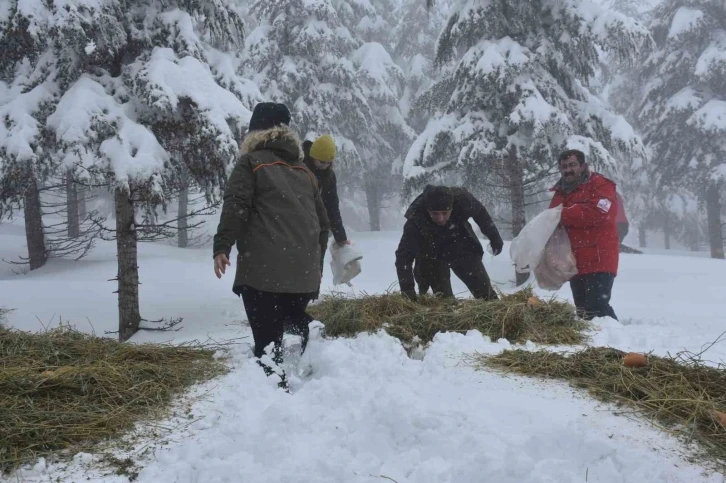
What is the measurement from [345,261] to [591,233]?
7.58 ft

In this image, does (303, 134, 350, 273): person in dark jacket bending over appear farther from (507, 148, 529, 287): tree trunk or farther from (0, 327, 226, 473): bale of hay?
(507, 148, 529, 287): tree trunk

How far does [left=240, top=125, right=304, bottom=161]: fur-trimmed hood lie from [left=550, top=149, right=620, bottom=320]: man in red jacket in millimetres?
2785

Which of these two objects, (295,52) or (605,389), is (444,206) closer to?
(605,389)

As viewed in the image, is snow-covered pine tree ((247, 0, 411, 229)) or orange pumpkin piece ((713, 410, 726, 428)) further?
snow-covered pine tree ((247, 0, 411, 229))

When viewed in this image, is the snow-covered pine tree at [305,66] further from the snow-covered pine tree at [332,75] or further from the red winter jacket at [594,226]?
the red winter jacket at [594,226]

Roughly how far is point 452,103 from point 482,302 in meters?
7.29

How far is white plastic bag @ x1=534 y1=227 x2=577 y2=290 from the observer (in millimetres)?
4703

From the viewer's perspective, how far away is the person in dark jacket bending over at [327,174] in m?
5.05

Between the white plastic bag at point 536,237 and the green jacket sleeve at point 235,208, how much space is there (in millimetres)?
2716

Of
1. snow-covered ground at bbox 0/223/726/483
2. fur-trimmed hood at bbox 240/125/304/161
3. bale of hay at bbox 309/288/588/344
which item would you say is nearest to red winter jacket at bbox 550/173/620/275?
bale of hay at bbox 309/288/588/344

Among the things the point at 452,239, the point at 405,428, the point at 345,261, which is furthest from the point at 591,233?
the point at 405,428

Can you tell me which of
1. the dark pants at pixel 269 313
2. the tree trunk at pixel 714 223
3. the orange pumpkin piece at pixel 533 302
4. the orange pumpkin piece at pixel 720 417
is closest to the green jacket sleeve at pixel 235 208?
the dark pants at pixel 269 313

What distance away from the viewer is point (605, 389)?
2.57 m

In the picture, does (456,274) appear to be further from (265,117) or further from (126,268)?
(126,268)
